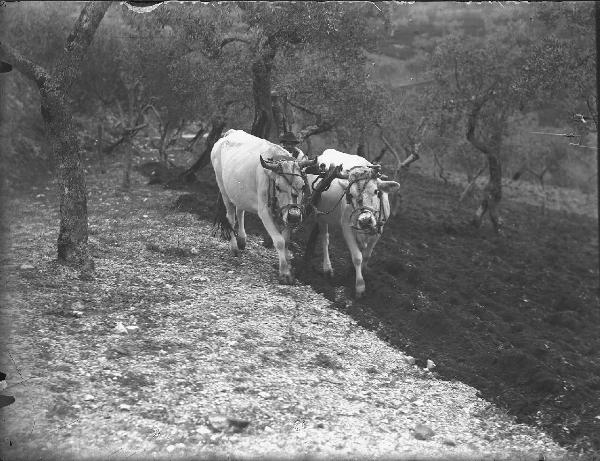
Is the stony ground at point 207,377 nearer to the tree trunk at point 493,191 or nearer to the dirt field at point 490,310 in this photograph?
the dirt field at point 490,310

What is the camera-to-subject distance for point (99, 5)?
13.5 metres

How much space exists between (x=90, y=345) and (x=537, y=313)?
417 inches

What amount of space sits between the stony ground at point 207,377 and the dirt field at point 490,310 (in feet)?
1.60

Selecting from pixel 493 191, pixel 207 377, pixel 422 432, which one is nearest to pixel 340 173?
pixel 207 377

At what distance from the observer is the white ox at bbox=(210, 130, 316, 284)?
14453 mm

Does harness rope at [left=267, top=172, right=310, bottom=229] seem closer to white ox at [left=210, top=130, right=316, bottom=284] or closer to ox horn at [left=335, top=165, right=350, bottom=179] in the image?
white ox at [left=210, top=130, right=316, bottom=284]

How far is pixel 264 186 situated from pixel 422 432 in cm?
718

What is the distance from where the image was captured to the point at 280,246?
1492cm

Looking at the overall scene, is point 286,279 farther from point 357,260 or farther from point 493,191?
point 493,191

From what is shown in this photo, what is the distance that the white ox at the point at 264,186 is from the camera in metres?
14.5

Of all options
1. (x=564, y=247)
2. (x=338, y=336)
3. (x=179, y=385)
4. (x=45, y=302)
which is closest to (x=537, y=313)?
(x=338, y=336)

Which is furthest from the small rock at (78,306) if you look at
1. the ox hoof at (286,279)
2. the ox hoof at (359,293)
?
the ox hoof at (359,293)

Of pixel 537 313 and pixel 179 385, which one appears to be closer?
pixel 179 385

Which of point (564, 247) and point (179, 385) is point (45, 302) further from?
point (564, 247)
